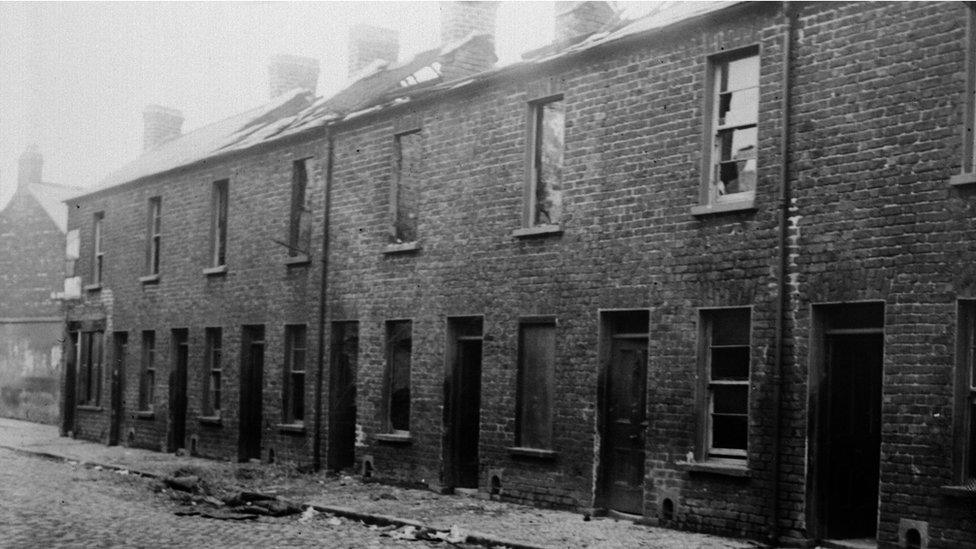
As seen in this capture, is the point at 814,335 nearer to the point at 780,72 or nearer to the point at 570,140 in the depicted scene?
the point at 780,72

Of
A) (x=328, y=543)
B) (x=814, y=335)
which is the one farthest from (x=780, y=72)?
(x=328, y=543)

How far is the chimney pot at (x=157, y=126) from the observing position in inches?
1341

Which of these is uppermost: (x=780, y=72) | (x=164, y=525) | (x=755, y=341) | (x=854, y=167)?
(x=780, y=72)

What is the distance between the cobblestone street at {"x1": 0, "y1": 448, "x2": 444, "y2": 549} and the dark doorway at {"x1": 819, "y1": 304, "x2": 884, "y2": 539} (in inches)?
169

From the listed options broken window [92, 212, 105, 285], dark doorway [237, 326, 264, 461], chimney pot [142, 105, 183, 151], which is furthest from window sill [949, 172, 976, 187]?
chimney pot [142, 105, 183, 151]

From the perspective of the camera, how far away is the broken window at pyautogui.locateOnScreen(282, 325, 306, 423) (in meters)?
20.5

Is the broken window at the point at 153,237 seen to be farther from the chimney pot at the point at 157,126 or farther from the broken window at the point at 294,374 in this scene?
the chimney pot at the point at 157,126

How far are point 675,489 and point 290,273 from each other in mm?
10310

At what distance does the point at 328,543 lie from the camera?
38.1 ft

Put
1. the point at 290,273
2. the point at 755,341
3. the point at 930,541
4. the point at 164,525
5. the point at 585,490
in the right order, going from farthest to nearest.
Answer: the point at 290,273, the point at 585,490, the point at 164,525, the point at 755,341, the point at 930,541

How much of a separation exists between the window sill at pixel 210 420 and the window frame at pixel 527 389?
30.8 feet

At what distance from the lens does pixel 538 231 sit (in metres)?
14.9

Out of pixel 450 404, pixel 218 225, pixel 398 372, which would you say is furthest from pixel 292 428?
pixel 218 225

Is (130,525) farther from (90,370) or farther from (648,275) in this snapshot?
(90,370)
